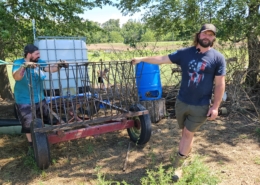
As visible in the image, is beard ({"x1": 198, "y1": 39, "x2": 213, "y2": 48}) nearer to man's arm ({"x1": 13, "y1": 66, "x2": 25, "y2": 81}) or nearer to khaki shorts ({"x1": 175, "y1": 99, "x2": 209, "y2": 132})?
khaki shorts ({"x1": 175, "y1": 99, "x2": 209, "y2": 132})

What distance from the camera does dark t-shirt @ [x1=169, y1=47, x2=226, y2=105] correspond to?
2672 mm

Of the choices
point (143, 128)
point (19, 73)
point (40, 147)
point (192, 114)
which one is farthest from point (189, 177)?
point (19, 73)

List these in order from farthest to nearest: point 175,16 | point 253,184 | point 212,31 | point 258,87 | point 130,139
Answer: point 175,16 < point 258,87 < point 130,139 < point 253,184 < point 212,31

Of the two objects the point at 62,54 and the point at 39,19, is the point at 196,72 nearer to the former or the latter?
the point at 62,54

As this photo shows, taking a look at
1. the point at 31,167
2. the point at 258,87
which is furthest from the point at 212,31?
the point at 258,87

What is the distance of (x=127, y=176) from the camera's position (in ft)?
10.4

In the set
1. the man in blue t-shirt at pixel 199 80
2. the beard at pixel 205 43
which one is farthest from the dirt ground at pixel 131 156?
the beard at pixel 205 43

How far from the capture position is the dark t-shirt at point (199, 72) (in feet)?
8.77

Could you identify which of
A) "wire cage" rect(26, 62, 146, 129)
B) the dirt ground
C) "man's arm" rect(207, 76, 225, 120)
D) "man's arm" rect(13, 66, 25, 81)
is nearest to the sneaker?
Result: the dirt ground

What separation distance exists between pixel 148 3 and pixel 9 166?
18.5ft

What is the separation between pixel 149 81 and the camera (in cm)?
503

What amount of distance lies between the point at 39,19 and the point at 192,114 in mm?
3787

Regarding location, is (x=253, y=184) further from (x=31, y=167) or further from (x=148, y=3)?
(x=148, y=3)

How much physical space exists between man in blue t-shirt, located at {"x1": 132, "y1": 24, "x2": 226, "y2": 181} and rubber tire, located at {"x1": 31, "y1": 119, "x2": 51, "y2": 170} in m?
1.62
